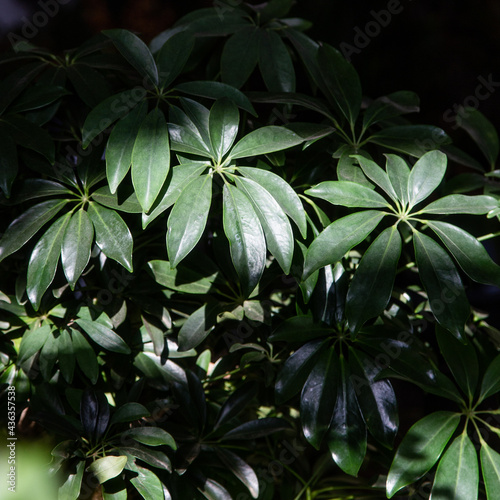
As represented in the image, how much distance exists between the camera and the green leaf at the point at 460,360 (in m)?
0.92

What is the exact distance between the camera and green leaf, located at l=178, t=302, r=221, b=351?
0.96 meters

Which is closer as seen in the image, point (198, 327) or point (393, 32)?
point (198, 327)

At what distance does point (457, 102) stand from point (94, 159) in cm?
140

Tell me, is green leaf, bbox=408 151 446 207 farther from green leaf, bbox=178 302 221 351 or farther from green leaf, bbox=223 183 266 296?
green leaf, bbox=178 302 221 351

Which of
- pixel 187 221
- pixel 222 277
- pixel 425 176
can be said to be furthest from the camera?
pixel 222 277

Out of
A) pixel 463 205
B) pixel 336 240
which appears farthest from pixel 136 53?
pixel 463 205

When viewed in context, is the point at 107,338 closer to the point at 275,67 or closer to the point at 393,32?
the point at 275,67

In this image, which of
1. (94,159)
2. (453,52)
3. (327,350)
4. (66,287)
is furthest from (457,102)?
(66,287)

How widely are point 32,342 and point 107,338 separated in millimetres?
146

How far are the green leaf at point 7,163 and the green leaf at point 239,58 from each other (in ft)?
1.48

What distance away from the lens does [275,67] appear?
1107 millimetres

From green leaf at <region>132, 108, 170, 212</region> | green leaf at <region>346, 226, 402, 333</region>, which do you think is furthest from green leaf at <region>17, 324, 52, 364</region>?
green leaf at <region>346, 226, 402, 333</region>

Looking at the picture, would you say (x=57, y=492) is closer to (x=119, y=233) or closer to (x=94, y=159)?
(x=119, y=233)

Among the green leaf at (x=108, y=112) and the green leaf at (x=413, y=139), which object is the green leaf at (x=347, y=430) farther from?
the green leaf at (x=108, y=112)
